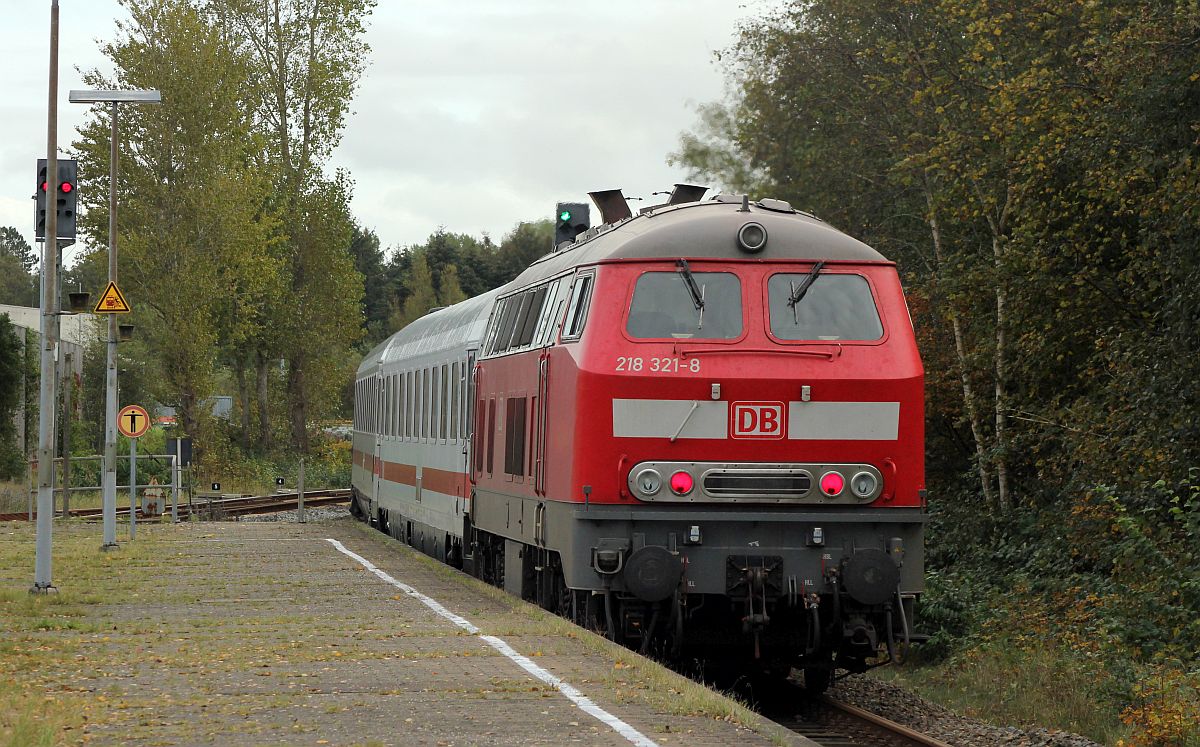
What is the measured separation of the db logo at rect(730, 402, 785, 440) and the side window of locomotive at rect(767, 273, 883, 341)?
0.62 metres

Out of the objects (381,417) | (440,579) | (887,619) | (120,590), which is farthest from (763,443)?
(381,417)

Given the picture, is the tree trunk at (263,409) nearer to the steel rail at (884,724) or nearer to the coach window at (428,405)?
the coach window at (428,405)

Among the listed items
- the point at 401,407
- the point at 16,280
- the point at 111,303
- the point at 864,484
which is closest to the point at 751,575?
the point at 864,484

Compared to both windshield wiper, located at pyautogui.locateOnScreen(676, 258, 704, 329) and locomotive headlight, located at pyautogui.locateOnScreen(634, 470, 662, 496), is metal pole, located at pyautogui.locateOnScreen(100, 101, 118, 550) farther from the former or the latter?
locomotive headlight, located at pyautogui.locateOnScreen(634, 470, 662, 496)

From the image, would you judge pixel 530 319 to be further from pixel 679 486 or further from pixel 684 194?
pixel 679 486

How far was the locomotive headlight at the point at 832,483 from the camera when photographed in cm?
1209

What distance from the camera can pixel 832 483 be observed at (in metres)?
12.1

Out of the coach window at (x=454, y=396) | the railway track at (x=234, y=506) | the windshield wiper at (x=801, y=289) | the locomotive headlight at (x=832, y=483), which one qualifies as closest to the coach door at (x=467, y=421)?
the coach window at (x=454, y=396)

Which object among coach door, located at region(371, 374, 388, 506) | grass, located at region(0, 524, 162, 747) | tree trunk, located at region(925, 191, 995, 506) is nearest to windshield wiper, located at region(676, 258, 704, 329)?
grass, located at region(0, 524, 162, 747)

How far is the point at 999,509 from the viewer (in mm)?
24516

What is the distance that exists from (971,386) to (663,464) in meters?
13.8

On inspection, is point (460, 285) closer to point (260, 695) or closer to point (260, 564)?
point (260, 564)

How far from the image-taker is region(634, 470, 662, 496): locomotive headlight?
12008mm

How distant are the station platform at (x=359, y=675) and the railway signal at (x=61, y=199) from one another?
4.06m
